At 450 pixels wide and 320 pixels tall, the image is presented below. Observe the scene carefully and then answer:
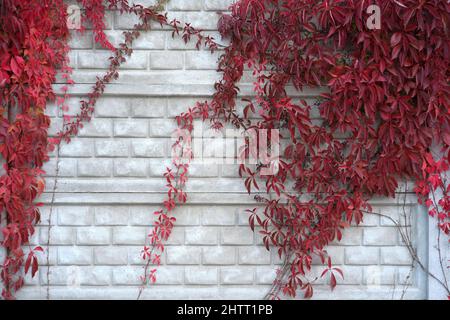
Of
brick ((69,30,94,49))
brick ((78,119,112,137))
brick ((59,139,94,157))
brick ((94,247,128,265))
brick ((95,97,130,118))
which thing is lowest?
brick ((94,247,128,265))

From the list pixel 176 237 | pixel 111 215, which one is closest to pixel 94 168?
pixel 111 215

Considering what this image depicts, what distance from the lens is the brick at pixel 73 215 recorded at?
2842mm

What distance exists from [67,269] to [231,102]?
1359mm

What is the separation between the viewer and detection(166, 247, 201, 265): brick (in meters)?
2.86

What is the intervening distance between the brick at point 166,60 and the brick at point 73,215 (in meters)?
0.93

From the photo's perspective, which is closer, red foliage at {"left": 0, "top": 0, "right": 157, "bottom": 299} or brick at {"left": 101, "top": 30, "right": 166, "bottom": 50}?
red foliage at {"left": 0, "top": 0, "right": 157, "bottom": 299}

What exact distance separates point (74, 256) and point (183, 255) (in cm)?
63

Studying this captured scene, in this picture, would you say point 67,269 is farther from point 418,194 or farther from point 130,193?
point 418,194

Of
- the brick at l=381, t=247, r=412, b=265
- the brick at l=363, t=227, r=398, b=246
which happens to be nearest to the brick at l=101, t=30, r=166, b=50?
the brick at l=363, t=227, r=398, b=246

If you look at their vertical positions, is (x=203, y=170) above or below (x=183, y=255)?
above

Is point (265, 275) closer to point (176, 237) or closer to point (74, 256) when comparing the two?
point (176, 237)

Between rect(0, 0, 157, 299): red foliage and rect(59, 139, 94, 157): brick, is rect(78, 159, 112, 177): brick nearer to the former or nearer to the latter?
rect(59, 139, 94, 157): brick

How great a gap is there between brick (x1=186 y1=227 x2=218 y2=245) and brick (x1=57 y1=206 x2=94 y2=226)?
58cm

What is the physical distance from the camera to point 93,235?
112 inches
